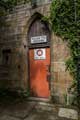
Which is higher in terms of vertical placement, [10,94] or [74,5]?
[74,5]

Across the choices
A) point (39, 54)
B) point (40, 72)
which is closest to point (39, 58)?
point (39, 54)

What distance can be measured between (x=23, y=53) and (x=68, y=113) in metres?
2.94

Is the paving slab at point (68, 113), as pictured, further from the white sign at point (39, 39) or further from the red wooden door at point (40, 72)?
the white sign at point (39, 39)

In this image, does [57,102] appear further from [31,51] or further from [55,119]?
[31,51]

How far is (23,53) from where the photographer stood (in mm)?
7398

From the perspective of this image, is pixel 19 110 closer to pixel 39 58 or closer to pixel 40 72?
pixel 40 72

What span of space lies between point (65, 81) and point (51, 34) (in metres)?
1.70

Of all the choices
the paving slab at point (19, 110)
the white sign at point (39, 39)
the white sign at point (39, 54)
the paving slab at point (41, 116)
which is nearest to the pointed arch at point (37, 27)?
the white sign at point (39, 39)

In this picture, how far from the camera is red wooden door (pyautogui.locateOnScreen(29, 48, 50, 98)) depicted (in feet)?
22.6

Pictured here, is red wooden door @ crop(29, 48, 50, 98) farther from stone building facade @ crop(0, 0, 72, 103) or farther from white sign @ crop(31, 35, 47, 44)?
white sign @ crop(31, 35, 47, 44)

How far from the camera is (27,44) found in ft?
24.0

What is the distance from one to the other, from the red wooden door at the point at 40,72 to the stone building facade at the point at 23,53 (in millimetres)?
172

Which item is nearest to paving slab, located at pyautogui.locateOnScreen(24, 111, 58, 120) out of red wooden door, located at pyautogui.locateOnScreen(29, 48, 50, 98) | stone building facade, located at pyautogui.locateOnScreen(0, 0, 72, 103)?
stone building facade, located at pyautogui.locateOnScreen(0, 0, 72, 103)

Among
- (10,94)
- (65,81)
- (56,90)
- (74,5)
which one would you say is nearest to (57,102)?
(56,90)
